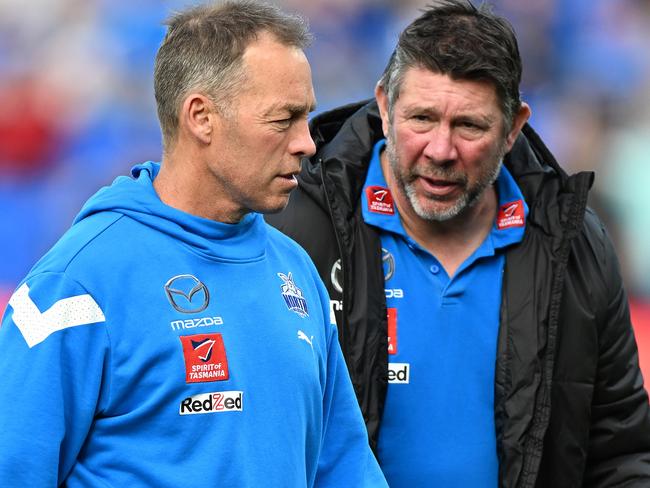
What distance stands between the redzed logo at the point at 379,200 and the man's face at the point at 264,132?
3.38 ft

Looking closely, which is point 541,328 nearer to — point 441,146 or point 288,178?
point 441,146

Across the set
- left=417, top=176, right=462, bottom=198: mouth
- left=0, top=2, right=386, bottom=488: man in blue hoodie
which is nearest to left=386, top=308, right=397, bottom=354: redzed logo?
left=417, top=176, right=462, bottom=198: mouth

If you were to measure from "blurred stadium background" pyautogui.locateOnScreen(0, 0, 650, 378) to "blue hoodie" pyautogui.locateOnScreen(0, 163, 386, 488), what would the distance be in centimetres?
595

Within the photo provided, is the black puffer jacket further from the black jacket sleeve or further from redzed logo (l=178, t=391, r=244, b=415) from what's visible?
redzed logo (l=178, t=391, r=244, b=415)

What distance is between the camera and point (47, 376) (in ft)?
6.92

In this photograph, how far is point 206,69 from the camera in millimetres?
2379

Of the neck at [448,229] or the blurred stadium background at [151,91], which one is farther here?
the blurred stadium background at [151,91]

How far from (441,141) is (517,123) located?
1.07 feet

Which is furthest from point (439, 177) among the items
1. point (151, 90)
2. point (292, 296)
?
point (151, 90)

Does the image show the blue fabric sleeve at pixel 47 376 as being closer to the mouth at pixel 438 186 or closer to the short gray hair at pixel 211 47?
the short gray hair at pixel 211 47

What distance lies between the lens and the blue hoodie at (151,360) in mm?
2119

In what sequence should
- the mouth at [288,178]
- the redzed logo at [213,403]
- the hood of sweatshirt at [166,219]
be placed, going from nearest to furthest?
the redzed logo at [213,403], the hood of sweatshirt at [166,219], the mouth at [288,178]

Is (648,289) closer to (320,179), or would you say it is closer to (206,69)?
(320,179)

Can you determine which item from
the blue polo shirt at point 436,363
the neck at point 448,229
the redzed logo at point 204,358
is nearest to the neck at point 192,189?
the redzed logo at point 204,358
